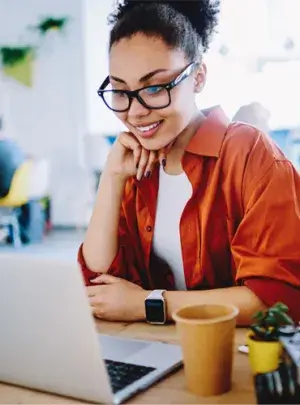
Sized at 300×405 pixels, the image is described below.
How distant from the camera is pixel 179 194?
4.92 feet

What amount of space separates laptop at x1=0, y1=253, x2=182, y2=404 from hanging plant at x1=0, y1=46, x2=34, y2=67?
598 cm

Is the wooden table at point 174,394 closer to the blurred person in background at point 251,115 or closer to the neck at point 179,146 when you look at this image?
the neck at point 179,146

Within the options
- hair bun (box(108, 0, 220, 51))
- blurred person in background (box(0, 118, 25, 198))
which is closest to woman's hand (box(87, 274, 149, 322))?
hair bun (box(108, 0, 220, 51))

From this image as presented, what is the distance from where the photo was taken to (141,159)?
4.85ft

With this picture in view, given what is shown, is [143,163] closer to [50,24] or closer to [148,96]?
[148,96]

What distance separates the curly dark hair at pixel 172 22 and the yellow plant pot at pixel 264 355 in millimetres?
812

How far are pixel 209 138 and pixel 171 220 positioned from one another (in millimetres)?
217

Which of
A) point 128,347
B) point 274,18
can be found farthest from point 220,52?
point 128,347

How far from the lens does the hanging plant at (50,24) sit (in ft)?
20.5

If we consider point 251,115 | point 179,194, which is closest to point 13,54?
point 251,115

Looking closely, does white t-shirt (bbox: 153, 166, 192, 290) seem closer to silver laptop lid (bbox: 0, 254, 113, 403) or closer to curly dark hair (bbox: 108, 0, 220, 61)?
curly dark hair (bbox: 108, 0, 220, 61)

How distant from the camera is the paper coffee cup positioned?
31.5 inches

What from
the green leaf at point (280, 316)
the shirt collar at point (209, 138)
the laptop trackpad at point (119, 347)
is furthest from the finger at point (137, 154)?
the green leaf at point (280, 316)

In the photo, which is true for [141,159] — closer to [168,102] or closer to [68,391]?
[168,102]
